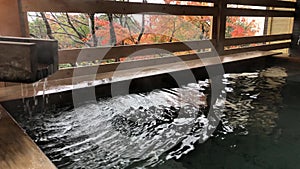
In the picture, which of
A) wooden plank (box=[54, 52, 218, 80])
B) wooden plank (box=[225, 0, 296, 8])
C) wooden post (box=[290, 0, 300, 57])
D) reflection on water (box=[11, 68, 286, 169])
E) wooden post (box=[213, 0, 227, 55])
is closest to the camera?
reflection on water (box=[11, 68, 286, 169])

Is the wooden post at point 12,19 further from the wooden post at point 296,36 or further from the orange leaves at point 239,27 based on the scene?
→ the wooden post at point 296,36

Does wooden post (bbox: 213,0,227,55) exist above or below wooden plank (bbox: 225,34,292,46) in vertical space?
above

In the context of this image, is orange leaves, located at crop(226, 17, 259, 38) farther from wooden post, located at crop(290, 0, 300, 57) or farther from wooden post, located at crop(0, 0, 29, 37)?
wooden post, located at crop(0, 0, 29, 37)

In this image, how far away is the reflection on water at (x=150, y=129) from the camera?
5.83 feet

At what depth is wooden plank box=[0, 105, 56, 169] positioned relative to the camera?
3.94 feet

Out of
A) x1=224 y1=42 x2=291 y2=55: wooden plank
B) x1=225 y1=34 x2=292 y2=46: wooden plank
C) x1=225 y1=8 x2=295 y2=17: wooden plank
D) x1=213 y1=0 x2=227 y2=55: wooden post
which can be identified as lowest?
x1=224 y1=42 x2=291 y2=55: wooden plank

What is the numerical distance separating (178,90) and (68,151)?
77.8 inches

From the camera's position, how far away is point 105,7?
346 cm

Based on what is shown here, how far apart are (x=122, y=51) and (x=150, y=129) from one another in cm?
176

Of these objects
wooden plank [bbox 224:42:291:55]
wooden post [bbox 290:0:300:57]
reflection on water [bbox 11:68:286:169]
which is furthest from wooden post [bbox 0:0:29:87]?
wooden post [bbox 290:0:300:57]

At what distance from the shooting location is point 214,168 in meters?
1.69

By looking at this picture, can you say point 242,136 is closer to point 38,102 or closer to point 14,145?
point 14,145

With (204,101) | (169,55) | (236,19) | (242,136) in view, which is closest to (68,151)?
(242,136)

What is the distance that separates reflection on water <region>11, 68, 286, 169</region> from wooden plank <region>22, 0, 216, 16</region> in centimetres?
123
